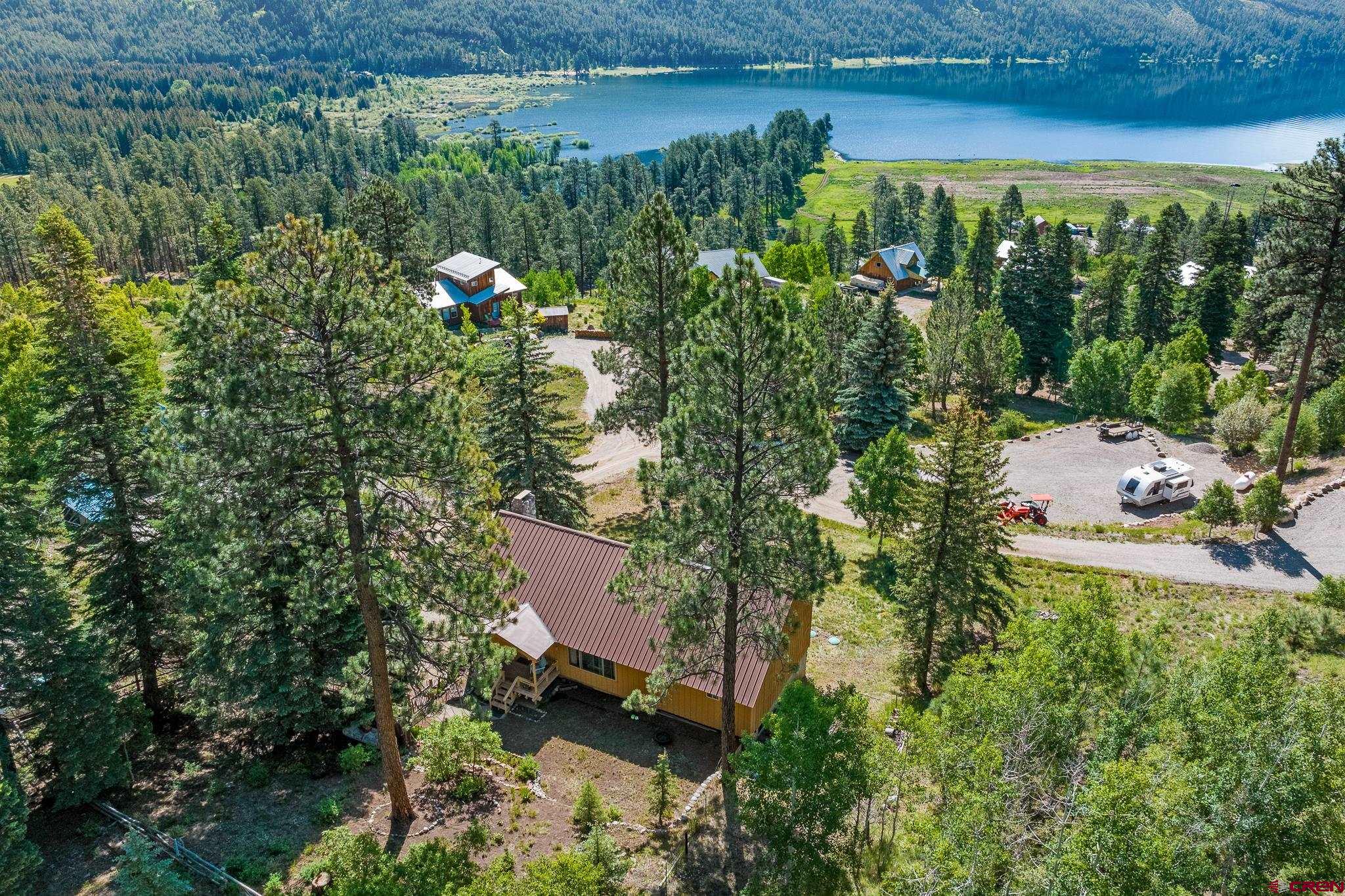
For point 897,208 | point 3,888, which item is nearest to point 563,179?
point 897,208

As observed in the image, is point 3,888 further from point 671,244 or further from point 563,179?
point 563,179

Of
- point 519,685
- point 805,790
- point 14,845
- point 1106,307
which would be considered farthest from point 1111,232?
point 14,845

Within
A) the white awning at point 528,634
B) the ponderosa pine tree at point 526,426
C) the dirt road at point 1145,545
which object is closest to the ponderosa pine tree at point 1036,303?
the dirt road at point 1145,545

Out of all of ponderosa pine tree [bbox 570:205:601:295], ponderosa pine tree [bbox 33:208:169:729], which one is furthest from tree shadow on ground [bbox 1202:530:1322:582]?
ponderosa pine tree [bbox 570:205:601:295]

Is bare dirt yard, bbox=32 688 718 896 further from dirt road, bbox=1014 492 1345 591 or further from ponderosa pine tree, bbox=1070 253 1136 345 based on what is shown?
ponderosa pine tree, bbox=1070 253 1136 345

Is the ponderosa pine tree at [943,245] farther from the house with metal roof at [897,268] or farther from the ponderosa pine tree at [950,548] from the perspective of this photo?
the ponderosa pine tree at [950,548]

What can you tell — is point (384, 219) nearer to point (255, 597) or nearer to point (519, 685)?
point (255, 597)

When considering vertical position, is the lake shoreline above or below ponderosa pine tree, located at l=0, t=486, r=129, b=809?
above
